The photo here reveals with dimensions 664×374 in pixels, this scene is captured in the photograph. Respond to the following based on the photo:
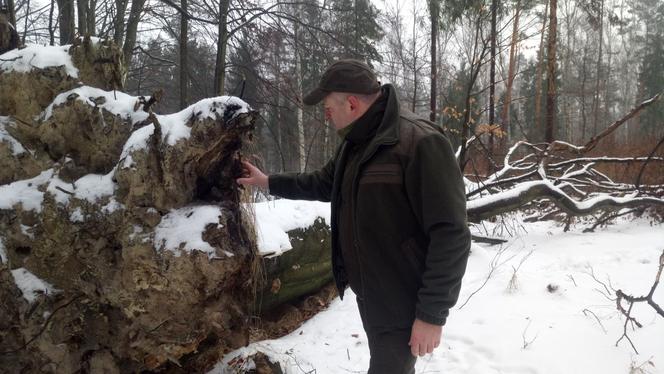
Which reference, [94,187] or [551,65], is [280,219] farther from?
[551,65]

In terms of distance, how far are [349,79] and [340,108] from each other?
5.5 inches

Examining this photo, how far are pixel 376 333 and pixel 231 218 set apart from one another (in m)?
0.94

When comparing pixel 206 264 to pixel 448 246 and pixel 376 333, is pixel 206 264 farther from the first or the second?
pixel 448 246

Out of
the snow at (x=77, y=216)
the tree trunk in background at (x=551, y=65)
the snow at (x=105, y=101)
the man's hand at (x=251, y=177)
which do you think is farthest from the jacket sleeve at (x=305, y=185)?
the tree trunk in background at (x=551, y=65)

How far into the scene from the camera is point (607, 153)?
11.5 meters

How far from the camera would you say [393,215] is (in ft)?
5.70

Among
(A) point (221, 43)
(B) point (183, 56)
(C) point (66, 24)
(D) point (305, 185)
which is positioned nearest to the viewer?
(D) point (305, 185)

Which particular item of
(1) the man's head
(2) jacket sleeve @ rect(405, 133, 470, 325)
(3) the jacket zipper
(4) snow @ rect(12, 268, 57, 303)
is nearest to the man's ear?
(1) the man's head

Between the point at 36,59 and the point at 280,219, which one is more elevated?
the point at 36,59

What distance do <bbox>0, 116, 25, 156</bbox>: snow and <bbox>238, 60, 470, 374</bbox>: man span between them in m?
1.65

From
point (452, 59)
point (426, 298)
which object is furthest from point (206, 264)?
point (452, 59)

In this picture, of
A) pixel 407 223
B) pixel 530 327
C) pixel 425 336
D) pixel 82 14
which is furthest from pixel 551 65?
pixel 425 336

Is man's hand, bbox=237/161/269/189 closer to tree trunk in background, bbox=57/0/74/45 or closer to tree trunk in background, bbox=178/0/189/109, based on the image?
tree trunk in background, bbox=57/0/74/45

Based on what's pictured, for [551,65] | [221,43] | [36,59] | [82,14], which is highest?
[551,65]
